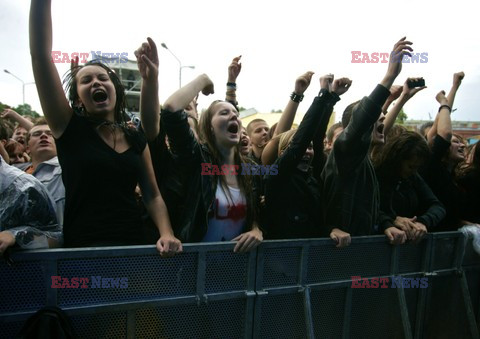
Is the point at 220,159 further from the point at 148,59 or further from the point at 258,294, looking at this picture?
the point at 258,294

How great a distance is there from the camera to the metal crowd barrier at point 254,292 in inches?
69.0

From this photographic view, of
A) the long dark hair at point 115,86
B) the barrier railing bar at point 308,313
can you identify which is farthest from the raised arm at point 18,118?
the barrier railing bar at point 308,313

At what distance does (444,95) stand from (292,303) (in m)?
2.93

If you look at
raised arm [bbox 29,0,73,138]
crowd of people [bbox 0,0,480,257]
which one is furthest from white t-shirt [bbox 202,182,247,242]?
raised arm [bbox 29,0,73,138]

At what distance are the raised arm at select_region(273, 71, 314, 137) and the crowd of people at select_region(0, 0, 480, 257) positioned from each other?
10 mm

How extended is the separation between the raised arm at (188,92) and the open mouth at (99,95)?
0.37 metres

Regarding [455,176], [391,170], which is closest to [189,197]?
[391,170]

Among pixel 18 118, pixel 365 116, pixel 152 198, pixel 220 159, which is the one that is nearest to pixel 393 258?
pixel 365 116

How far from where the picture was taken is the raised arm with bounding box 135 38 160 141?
2.22 meters

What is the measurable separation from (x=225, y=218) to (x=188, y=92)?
86 centimetres

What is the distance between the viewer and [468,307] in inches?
115

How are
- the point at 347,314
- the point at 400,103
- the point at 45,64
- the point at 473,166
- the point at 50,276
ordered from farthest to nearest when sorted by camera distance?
the point at 473,166 < the point at 400,103 < the point at 347,314 < the point at 45,64 < the point at 50,276

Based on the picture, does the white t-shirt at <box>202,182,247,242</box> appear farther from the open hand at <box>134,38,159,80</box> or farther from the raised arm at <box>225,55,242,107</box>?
the raised arm at <box>225,55,242,107</box>

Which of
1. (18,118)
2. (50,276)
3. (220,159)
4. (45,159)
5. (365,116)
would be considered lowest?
(50,276)
